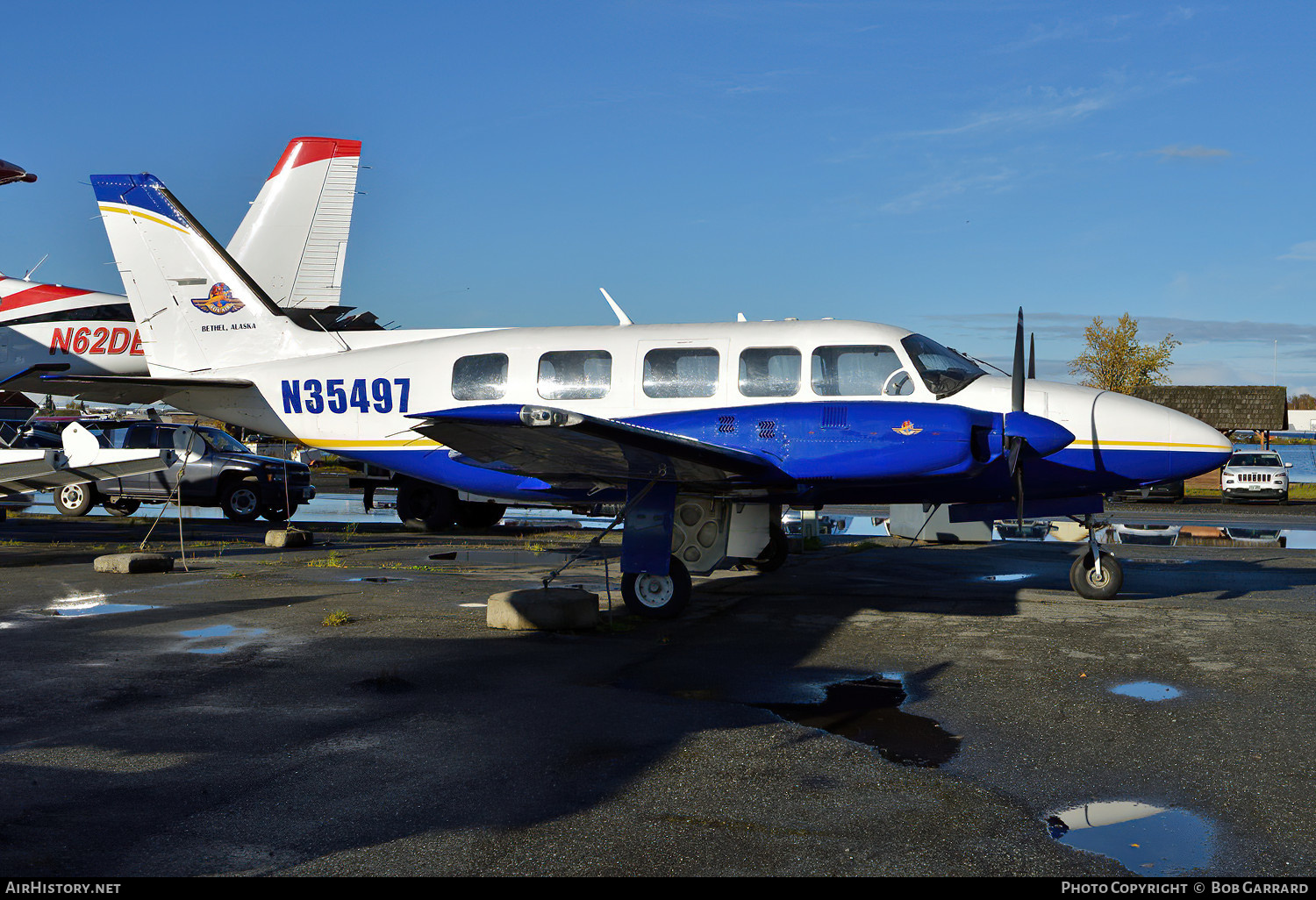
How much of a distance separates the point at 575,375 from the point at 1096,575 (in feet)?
21.2

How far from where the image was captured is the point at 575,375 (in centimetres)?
1147

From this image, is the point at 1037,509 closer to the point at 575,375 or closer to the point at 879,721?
the point at 575,375

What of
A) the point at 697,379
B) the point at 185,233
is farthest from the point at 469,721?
the point at 185,233

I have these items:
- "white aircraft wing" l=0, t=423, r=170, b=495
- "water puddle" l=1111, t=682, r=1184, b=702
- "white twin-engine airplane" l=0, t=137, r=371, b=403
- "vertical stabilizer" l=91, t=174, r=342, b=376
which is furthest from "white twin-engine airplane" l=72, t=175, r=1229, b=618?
"white twin-engine airplane" l=0, t=137, r=371, b=403

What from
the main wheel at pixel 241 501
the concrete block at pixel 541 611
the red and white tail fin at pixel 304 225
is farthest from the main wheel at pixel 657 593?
the main wheel at pixel 241 501

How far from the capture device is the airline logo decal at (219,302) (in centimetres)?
1373

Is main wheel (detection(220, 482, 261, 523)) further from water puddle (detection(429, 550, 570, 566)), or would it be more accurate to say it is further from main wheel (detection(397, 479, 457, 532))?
water puddle (detection(429, 550, 570, 566))

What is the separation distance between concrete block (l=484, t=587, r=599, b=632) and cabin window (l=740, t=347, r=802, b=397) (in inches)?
120

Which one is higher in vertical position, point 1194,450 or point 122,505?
point 1194,450

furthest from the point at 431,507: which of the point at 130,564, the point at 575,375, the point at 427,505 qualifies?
the point at 575,375

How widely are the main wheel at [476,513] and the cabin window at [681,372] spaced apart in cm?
1011

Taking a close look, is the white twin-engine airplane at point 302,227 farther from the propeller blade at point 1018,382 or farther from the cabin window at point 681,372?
Answer: the propeller blade at point 1018,382

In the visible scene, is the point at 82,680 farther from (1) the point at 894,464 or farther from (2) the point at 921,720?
(1) the point at 894,464

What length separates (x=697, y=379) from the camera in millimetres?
11078
